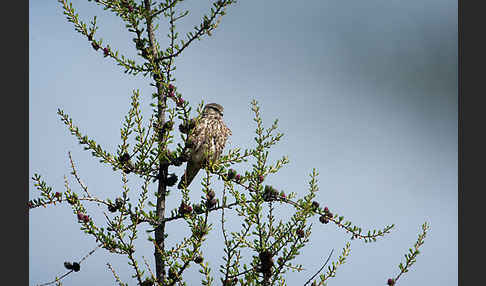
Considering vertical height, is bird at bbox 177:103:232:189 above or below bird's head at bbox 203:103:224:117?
below

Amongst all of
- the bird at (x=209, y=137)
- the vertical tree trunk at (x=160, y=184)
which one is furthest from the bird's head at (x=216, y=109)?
the vertical tree trunk at (x=160, y=184)

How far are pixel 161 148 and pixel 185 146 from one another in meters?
0.10

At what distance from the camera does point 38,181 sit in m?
1.61

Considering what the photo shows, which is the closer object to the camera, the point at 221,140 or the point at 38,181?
the point at 38,181

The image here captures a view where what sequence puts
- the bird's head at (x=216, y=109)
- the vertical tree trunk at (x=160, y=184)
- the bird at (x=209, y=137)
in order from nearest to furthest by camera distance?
1. the vertical tree trunk at (x=160, y=184)
2. the bird at (x=209, y=137)
3. the bird's head at (x=216, y=109)

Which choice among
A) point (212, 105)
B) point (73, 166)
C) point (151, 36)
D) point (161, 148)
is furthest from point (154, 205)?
point (212, 105)

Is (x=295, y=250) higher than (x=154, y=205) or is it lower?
lower

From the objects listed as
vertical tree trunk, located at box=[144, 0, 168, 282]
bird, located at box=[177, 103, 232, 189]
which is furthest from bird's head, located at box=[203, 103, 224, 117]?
vertical tree trunk, located at box=[144, 0, 168, 282]

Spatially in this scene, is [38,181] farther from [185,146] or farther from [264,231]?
[264,231]

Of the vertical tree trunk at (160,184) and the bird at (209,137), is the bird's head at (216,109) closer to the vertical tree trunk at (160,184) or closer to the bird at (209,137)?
the bird at (209,137)

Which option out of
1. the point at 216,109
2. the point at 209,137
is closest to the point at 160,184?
the point at 209,137

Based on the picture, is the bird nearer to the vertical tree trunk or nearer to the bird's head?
the bird's head

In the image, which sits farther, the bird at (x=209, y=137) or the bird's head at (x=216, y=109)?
the bird's head at (x=216, y=109)

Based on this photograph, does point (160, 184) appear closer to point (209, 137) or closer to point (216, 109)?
point (209, 137)
